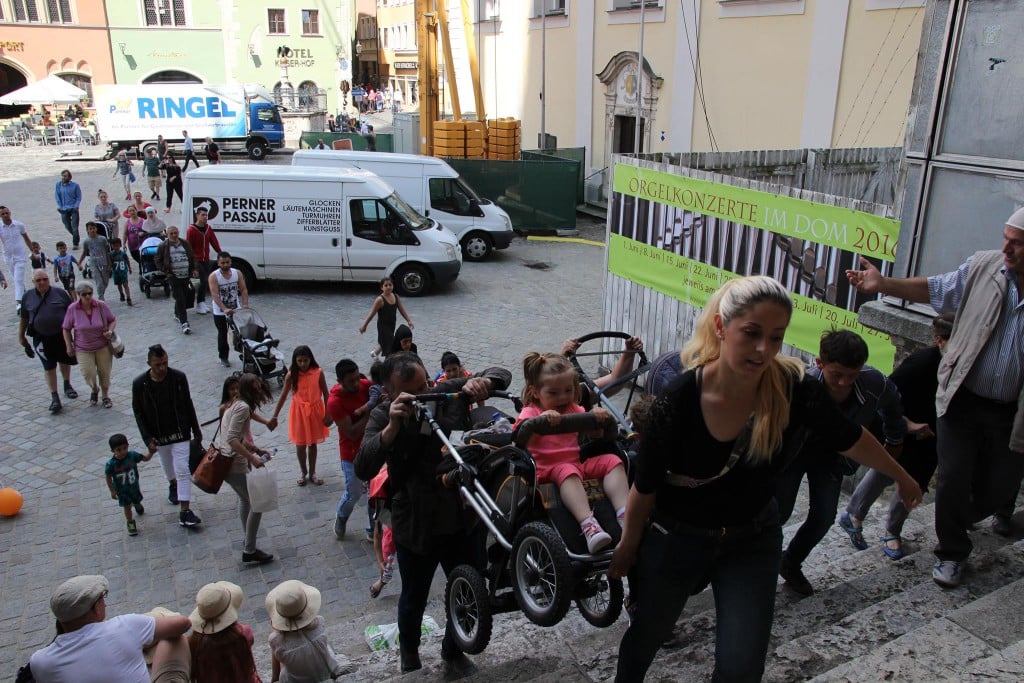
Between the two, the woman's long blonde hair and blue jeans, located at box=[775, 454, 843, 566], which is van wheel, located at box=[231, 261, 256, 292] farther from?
the woman's long blonde hair

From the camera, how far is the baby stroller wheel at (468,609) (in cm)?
360

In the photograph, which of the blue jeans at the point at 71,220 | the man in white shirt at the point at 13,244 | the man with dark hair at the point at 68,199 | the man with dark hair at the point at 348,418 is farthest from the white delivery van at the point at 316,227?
the man with dark hair at the point at 348,418

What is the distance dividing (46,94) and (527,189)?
27352 millimetres

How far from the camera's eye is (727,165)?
9.96 meters

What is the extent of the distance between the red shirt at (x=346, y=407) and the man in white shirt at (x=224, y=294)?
454cm

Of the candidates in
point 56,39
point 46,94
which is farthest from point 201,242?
point 56,39

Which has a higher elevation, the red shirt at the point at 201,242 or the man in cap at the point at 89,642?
the red shirt at the point at 201,242

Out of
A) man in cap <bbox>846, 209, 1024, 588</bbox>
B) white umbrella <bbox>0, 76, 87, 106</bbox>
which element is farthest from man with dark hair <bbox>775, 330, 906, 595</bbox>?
white umbrella <bbox>0, 76, 87, 106</bbox>

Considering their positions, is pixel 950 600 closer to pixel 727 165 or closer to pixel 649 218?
pixel 649 218

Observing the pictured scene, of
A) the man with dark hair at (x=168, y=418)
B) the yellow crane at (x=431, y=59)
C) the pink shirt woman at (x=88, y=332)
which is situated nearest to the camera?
the man with dark hair at (x=168, y=418)

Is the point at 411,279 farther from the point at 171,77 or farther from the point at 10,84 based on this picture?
the point at 10,84

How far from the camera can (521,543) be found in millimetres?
3398

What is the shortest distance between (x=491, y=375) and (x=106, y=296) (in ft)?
41.4

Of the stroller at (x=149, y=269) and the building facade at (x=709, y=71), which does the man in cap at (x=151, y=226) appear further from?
the building facade at (x=709, y=71)
